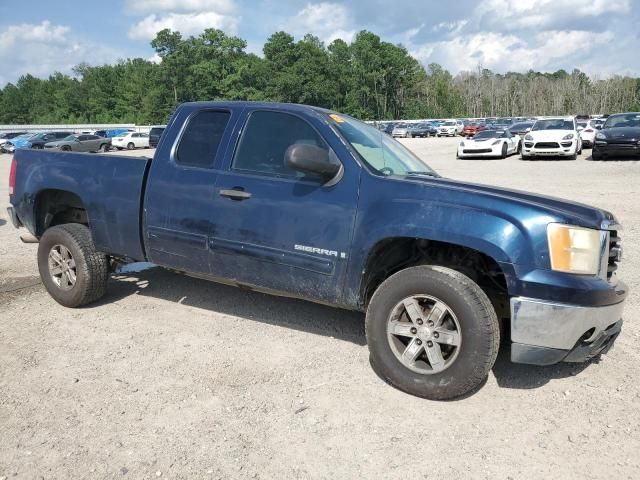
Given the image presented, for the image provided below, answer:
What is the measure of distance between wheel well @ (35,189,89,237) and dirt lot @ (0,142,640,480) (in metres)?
0.87

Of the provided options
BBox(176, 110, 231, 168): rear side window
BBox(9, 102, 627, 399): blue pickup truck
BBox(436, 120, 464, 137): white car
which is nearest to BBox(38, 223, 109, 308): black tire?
BBox(9, 102, 627, 399): blue pickup truck

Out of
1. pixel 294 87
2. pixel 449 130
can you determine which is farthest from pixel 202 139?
pixel 294 87

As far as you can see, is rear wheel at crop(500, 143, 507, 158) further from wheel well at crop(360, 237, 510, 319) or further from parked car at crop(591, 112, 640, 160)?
wheel well at crop(360, 237, 510, 319)

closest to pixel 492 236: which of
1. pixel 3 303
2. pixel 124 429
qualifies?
pixel 124 429

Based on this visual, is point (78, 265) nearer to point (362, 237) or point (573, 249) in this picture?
point (362, 237)

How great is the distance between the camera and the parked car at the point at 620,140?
18281 mm

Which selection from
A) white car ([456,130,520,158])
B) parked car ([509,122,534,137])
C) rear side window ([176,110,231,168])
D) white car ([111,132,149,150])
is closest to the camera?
rear side window ([176,110,231,168])

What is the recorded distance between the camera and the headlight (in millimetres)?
3199

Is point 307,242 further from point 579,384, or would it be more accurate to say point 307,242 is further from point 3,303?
point 3,303

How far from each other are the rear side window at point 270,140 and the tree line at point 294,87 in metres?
Answer: 98.5

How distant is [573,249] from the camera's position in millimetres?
3229

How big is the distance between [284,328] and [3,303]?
9.33 feet

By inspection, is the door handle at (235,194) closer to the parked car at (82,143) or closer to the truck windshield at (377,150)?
the truck windshield at (377,150)

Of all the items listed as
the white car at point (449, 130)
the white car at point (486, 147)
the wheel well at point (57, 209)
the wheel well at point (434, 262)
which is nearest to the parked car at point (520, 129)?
the white car at point (486, 147)
